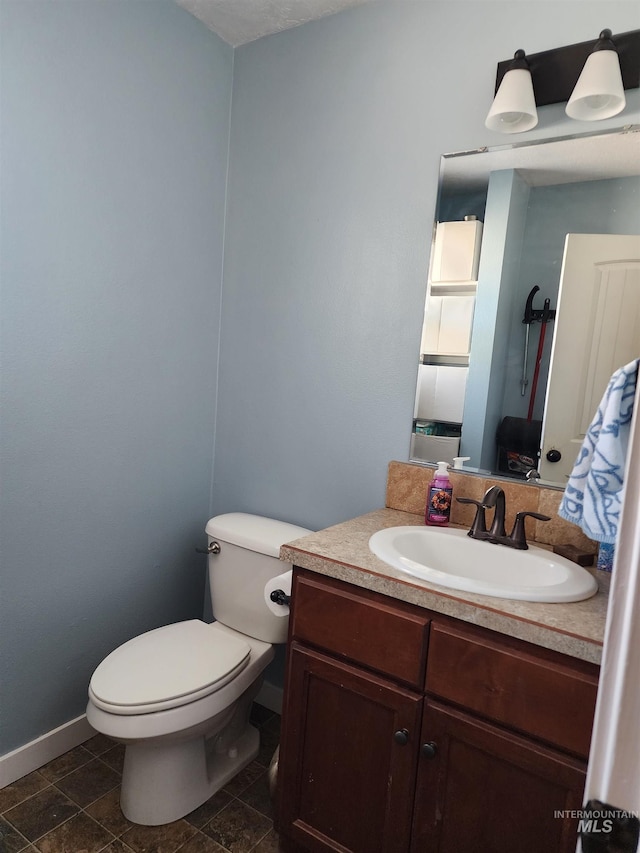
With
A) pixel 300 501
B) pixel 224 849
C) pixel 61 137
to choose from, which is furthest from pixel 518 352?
pixel 224 849

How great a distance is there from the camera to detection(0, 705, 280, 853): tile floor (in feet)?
4.75

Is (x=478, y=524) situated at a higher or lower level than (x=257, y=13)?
lower

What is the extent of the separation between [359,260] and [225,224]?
0.63 meters

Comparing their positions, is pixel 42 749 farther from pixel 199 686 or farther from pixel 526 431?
pixel 526 431

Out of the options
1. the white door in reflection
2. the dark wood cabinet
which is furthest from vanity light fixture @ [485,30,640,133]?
the dark wood cabinet

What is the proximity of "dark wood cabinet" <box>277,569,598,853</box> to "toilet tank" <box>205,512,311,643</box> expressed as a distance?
43 cm

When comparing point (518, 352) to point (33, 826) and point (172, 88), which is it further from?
point (33, 826)

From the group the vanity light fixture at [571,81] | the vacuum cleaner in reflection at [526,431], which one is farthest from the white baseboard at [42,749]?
the vanity light fixture at [571,81]

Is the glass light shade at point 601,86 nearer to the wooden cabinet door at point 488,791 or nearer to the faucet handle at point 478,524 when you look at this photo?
the faucet handle at point 478,524

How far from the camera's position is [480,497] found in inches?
63.1

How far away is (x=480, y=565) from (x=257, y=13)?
1875mm

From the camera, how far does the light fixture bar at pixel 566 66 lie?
135 centimetres

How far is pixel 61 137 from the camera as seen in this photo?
1.56 m

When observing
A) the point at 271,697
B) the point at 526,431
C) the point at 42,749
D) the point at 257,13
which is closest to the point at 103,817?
the point at 42,749
